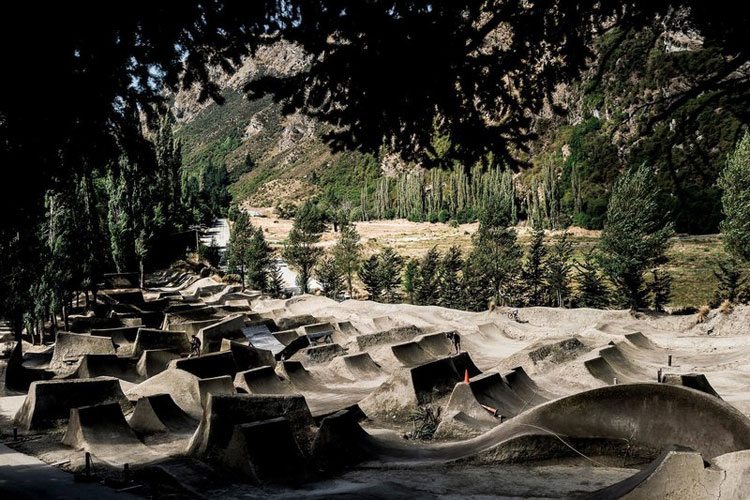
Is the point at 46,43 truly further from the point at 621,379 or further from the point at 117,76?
the point at 621,379

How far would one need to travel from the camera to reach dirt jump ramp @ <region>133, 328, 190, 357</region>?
22.0 m

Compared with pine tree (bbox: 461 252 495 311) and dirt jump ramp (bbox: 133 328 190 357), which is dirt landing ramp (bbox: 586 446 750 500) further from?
pine tree (bbox: 461 252 495 311)

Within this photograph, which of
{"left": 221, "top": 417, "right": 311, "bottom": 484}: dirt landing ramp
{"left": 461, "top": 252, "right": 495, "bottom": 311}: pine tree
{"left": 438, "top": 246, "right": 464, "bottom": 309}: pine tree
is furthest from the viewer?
{"left": 438, "top": 246, "right": 464, "bottom": 309}: pine tree

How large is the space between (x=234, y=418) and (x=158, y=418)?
10.4 feet

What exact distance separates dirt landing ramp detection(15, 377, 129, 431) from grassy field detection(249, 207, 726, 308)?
1524 inches

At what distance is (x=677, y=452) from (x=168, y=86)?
7327 millimetres

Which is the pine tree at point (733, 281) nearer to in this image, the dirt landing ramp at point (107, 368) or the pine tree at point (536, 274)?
the pine tree at point (536, 274)

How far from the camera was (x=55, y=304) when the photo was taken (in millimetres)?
30484

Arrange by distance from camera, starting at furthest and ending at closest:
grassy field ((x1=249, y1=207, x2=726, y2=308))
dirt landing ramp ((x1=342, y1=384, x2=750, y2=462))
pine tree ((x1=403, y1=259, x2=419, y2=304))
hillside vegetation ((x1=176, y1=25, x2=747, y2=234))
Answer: grassy field ((x1=249, y1=207, x2=726, y2=308))
pine tree ((x1=403, y1=259, x2=419, y2=304))
dirt landing ramp ((x1=342, y1=384, x2=750, y2=462))
hillside vegetation ((x1=176, y1=25, x2=747, y2=234))

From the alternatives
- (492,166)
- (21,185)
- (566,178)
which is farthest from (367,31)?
(566,178)

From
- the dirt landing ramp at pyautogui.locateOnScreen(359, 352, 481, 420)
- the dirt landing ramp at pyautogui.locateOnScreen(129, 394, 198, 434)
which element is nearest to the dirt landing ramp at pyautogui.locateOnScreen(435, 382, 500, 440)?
the dirt landing ramp at pyautogui.locateOnScreen(359, 352, 481, 420)

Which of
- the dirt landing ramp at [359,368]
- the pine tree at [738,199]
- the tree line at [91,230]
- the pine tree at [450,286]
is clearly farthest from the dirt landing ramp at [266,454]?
the pine tree at [450,286]

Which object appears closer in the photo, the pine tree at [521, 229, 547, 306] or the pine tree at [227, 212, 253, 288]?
the pine tree at [521, 229, 547, 306]

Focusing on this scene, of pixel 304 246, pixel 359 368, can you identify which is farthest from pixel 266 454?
pixel 304 246
